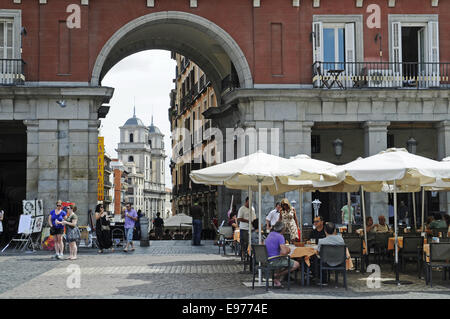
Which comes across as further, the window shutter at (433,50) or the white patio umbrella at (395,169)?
the window shutter at (433,50)

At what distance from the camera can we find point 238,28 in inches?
991

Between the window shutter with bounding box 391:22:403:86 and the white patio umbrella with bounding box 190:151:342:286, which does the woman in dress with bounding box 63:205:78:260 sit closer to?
the white patio umbrella with bounding box 190:151:342:286

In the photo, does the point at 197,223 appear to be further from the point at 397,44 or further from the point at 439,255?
the point at 439,255

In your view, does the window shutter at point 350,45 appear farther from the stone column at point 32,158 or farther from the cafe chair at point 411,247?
the cafe chair at point 411,247

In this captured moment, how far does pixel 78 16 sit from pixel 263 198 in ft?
29.5

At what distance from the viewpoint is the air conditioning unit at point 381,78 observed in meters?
25.0

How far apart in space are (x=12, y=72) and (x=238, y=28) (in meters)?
8.00

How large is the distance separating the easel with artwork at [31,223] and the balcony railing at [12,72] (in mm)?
4198

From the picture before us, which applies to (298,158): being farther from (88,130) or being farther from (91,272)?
(88,130)

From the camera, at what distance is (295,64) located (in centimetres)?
2505

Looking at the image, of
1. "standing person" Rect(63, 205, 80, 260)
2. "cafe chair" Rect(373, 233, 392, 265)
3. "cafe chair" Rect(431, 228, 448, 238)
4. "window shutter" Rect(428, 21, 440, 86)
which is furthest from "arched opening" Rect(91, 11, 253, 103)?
"cafe chair" Rect(431, 228, 448, 238)

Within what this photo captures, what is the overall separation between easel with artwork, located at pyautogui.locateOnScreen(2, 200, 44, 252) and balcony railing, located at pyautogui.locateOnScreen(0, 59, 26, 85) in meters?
4.20

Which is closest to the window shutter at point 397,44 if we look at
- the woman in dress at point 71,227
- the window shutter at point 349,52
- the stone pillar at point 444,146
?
the window shutter at point 349,52
